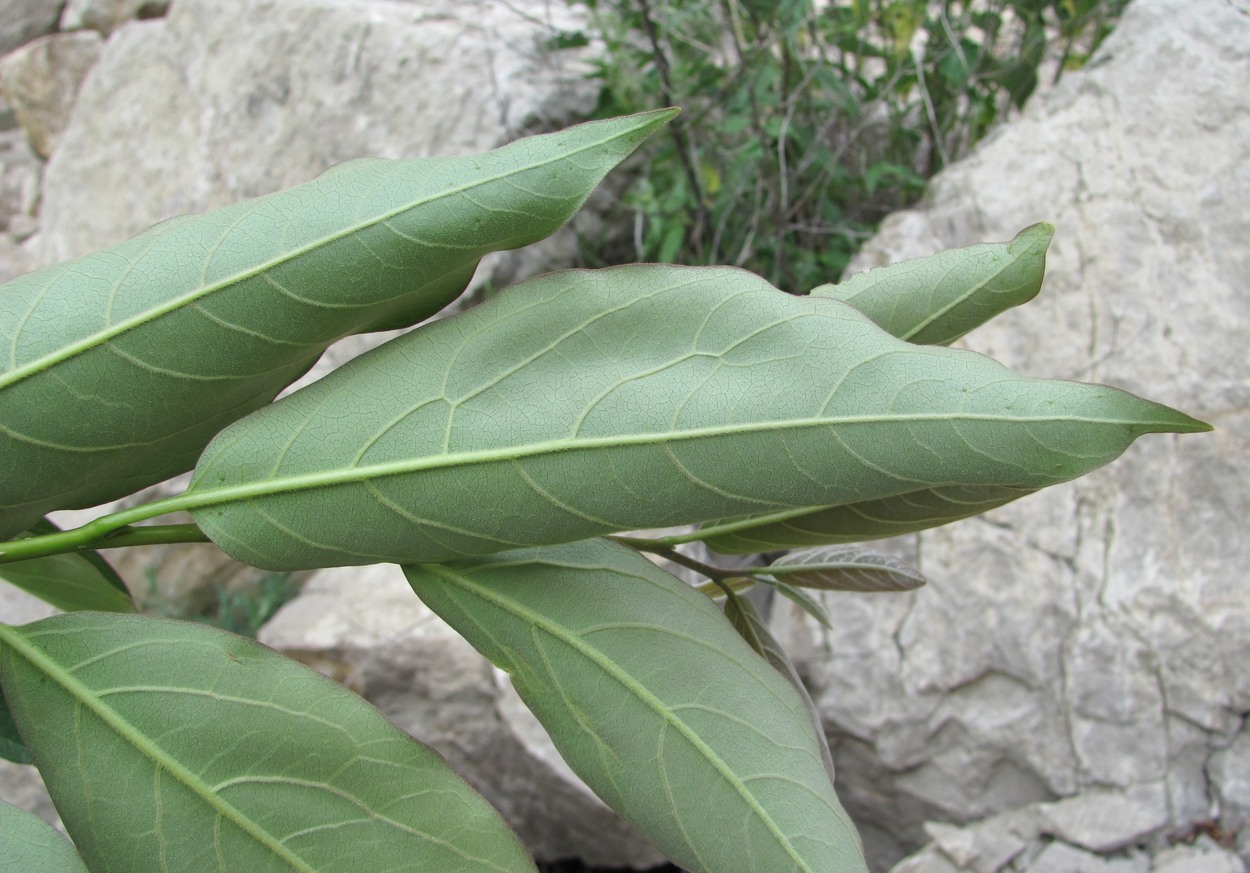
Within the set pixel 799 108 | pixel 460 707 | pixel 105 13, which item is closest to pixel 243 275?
pixel 460 707

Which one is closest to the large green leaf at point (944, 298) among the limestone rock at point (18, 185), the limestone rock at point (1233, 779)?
the limestone rock at point (1233, 779)

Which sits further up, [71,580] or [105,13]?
[105,13]

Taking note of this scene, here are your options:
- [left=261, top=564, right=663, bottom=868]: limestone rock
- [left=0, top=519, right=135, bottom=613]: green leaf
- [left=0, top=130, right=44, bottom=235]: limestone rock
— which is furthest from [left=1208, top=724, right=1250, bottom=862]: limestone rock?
[left=0, top=130, right=44, bottom=235]: limestone rock

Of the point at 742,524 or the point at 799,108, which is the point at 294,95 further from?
the point at 742,524

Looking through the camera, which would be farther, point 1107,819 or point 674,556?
point 1107,819

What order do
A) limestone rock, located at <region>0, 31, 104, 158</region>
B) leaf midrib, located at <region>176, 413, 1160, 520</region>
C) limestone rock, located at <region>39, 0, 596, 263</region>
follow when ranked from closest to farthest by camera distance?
leaf midrib, located at <region>176, 413, 1160, 520</region>, limestone rock, located at <region>39, 0, 596, 263</region>, limestone rock, located at <region>0, 31, 104, 158</region>

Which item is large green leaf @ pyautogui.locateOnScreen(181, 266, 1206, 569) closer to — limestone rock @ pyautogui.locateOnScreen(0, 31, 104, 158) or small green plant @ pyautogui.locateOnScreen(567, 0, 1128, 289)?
small green plant @ pyautogui.locateOnScreen(567, 0, 1128, 289)

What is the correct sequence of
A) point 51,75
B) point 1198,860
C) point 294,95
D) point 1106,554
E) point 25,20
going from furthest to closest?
1. point 25,20
2. point 51,75
3. point 294,95
4. point 1106,554
5. point 1198,860
